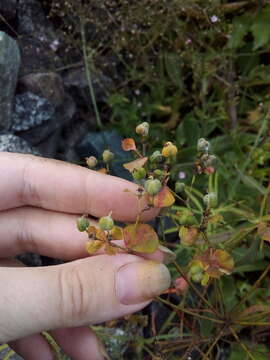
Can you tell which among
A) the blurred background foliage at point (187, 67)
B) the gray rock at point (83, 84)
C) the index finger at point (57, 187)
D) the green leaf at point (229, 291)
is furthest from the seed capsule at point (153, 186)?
the gray rock at point (83, 84)

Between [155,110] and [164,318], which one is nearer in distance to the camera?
[164,318]

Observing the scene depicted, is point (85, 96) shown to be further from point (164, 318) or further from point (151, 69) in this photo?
point (164, 318)

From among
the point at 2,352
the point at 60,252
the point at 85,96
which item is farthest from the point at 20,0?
the point at 2,352

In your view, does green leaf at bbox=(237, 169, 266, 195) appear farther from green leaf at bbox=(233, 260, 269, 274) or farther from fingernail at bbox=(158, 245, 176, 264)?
fingernail at bbox=(158, 245, 176, 264)

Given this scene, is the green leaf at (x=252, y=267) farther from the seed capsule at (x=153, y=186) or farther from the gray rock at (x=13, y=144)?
the gray rock at (x=13, y=144)

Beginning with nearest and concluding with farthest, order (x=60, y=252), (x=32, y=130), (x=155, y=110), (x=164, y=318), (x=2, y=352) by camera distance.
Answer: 1. (x=60, y=252)
2. (x=2, y=352)
3. (x=164, y=318)
4. (x=32, y=130)
5. (x=155, y=110)

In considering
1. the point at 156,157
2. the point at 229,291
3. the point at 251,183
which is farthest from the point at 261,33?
the point at 156,157

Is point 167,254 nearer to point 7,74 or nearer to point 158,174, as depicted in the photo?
point 158,174
